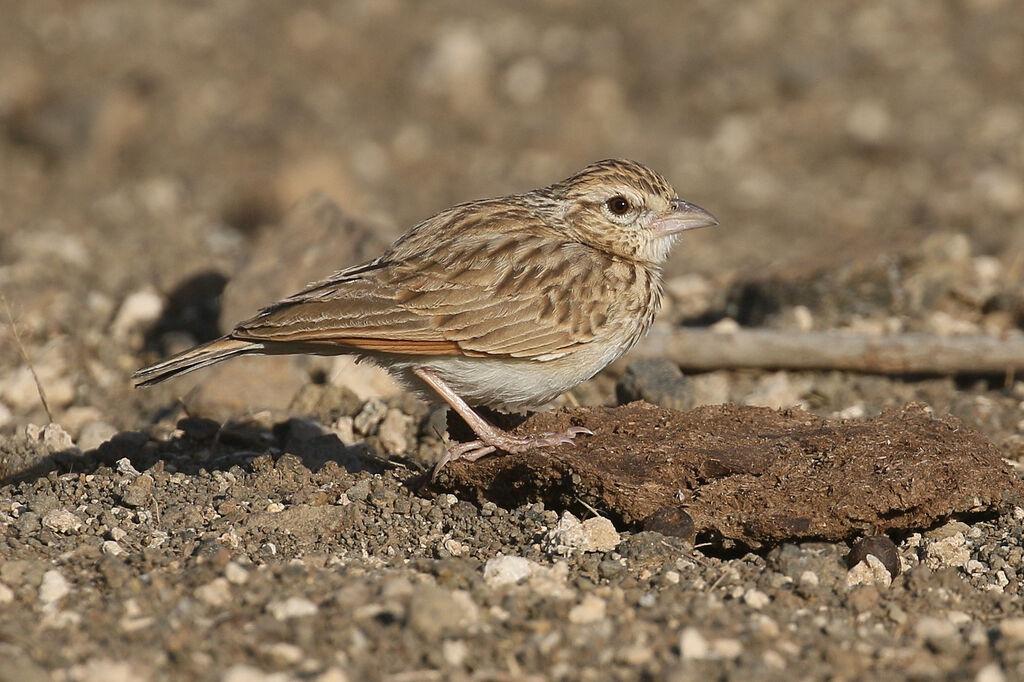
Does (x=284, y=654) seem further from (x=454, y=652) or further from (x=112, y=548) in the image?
(x=112, y=548)

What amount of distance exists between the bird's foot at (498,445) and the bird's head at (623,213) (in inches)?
44.6

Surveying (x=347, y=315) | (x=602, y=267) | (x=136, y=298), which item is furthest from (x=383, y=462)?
(x=136, y=298)

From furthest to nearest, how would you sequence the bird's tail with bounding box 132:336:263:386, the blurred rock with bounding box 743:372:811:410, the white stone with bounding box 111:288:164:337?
the white stone with bounding box 111:288:164:337 → the blurred rock with bounding box 743:372:811:410 → the bird's tail with bounding box 132:336:263:386

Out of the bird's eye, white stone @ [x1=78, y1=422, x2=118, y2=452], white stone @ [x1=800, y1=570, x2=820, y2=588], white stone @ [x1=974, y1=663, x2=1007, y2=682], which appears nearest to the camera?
white stone @ [x1=974, y1=663, x2=1007, y2=682]

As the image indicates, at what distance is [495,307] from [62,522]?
2.17m

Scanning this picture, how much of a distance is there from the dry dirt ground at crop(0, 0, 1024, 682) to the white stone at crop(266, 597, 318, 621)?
0.01 metres

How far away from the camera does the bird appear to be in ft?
19.0

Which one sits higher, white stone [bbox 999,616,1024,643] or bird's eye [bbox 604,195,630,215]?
bird's eye [bbox 604,195,630,215]

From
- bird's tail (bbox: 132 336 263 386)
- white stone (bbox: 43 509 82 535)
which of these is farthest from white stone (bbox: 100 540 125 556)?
bird's tail (bbox: 132 336 263 386)

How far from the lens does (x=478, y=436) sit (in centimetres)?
594

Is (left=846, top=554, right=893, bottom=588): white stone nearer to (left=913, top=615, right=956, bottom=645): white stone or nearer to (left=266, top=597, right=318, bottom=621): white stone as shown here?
(left=913, top=615, right=956, bottom=645): white stone

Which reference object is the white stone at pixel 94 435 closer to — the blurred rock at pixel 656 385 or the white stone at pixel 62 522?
the white stone at pixel 62 522

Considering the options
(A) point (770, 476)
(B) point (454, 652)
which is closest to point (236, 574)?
(B) point (454, 652)

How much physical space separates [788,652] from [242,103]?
12.8 metres
